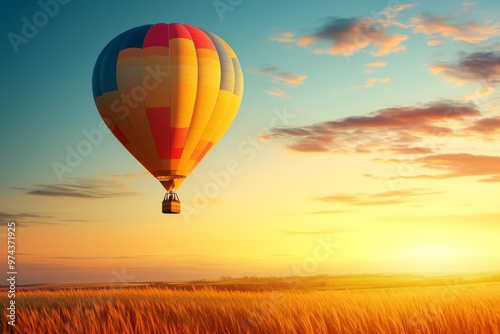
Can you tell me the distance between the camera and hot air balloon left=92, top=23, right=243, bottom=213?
115ft

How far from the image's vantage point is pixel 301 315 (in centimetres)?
1351

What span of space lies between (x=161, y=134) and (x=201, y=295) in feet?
56.9

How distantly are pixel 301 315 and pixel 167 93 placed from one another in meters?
23.5

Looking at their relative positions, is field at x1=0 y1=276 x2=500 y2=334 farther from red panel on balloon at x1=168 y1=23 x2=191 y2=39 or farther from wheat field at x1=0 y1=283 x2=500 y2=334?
red panel on balloon at x1=168 y1=23 x2=191 y2=39

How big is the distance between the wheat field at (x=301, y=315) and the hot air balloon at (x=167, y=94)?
60.2ft

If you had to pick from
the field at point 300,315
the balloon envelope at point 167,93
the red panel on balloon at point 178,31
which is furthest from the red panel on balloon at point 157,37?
the field at point 300,315

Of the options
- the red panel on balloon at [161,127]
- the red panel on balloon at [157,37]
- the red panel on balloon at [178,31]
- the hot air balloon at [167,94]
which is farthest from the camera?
the red panel on balloon at [178,31]

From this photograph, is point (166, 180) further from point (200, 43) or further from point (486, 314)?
point (486, 314)

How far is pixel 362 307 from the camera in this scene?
14914mm

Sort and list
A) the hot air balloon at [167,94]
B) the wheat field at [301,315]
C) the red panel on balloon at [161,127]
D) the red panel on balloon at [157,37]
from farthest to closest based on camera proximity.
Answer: the red panel on balloon at [157,37] < the red panel on balloon at [161,127] < the hot air balloon at [167,94] < the wheat field at [301,315]

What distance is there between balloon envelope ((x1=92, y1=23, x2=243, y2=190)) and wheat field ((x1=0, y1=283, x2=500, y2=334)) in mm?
18397

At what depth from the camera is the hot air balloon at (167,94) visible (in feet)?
115

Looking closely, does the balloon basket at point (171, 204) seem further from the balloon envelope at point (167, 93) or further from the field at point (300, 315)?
the field at point (300, 315)

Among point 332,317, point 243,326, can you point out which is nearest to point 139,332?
point 243,326
